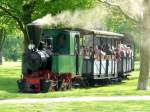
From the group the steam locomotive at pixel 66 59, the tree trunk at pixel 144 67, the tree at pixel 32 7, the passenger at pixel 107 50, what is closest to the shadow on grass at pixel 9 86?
the steam locomotive at pixel 66 59

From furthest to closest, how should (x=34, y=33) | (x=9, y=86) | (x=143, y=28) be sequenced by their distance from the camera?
(x=9, y=86)
(x=143, y=28)
(x=34, y=33)

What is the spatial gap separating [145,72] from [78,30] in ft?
11.9

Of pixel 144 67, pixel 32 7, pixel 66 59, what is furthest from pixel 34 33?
pixel 32 7

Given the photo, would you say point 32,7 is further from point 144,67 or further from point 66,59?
point 144,67

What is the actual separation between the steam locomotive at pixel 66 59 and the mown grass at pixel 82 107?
18.1ft

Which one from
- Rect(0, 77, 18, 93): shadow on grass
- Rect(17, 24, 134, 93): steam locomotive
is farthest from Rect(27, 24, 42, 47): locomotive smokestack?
Rect(0, 77, 18, 93): shadow on grass

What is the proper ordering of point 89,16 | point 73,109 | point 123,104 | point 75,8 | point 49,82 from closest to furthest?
point 73,109 < point 123,104 < point 49,82 < point 89,16 < point 75,8

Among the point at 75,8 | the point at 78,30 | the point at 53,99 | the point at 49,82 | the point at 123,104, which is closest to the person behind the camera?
the point at 123,104

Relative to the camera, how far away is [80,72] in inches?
990

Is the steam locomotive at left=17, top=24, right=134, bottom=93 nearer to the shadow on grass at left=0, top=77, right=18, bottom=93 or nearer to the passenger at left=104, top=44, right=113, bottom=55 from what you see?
the passenger at left=104, top=44, right=113, bottom=55

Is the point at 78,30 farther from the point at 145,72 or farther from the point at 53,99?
the point at 53,99

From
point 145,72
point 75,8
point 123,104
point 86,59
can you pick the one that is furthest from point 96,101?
point 75,8

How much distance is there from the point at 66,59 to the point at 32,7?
12.0 m

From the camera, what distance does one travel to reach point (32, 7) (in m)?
34.7
